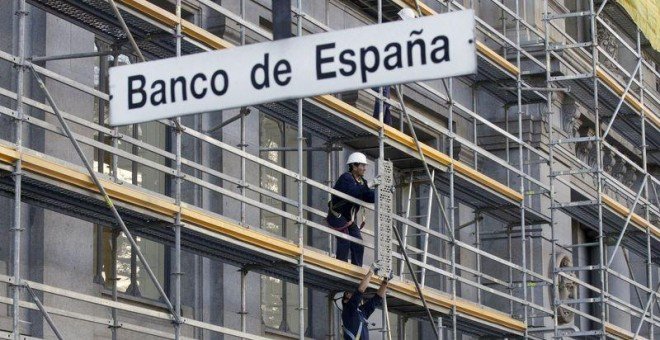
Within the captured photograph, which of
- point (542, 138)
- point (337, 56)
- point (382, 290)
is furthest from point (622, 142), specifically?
point (337, 56)

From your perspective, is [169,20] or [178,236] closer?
[178,236]

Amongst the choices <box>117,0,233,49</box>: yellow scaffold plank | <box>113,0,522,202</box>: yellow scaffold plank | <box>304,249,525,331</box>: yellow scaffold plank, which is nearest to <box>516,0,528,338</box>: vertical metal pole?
<box>113,0,522,202</box>: yellow scaffold plank

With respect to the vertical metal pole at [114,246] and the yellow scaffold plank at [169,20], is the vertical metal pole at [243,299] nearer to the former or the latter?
the vertical metal pole at [114,246]

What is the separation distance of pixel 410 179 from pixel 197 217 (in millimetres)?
7708

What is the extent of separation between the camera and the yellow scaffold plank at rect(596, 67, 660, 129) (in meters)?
32.0

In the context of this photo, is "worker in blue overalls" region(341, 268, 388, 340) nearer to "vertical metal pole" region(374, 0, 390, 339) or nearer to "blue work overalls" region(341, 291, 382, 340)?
"blue work overalls" region(341, 291, 382, 340)

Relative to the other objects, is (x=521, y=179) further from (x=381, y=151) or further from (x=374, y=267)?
(x=374, y=267)

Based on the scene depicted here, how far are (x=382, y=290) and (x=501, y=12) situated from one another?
9.92 metres

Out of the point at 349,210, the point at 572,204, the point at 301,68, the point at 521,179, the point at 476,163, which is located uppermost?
the point at 476,163

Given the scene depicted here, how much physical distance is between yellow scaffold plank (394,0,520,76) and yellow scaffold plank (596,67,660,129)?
2193 mm

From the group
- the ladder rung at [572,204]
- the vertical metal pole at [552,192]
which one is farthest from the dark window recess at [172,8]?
the ladder rung at [572,204]

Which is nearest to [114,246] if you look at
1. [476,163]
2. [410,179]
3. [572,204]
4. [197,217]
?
[197,217]

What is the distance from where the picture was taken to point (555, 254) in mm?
31531

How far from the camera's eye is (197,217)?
20.2 m
